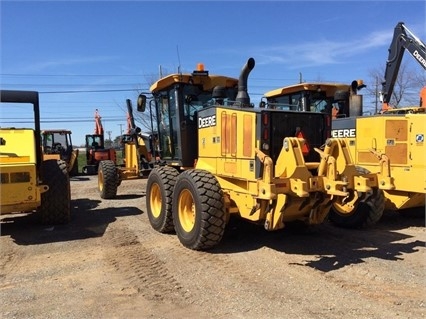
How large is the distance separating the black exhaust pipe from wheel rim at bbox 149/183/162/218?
2285mm

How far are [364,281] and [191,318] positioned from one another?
6.79 feet

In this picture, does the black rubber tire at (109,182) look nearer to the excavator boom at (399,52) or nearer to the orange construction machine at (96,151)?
the excavator boom at (399,52)

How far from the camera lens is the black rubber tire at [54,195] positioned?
757 cm

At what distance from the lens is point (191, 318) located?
3891 millimetres

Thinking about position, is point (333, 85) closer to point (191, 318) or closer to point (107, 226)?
point (107, 226)

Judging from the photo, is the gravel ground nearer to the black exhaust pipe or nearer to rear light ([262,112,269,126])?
rear light ([262,112,269,126])

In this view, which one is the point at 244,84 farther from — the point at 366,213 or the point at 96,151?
the point at 96,151

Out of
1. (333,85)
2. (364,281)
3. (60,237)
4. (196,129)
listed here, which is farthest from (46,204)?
(333,85)

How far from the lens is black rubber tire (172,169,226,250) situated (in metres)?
5.82

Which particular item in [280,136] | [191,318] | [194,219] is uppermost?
[280,136]

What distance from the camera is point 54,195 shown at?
761 cm

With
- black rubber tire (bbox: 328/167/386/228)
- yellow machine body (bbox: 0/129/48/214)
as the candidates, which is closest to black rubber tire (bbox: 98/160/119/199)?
yellow machine body (bbox: 0/129/48/214)

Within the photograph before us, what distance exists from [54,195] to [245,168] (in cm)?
374

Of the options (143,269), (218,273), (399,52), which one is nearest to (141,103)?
(143,269)
